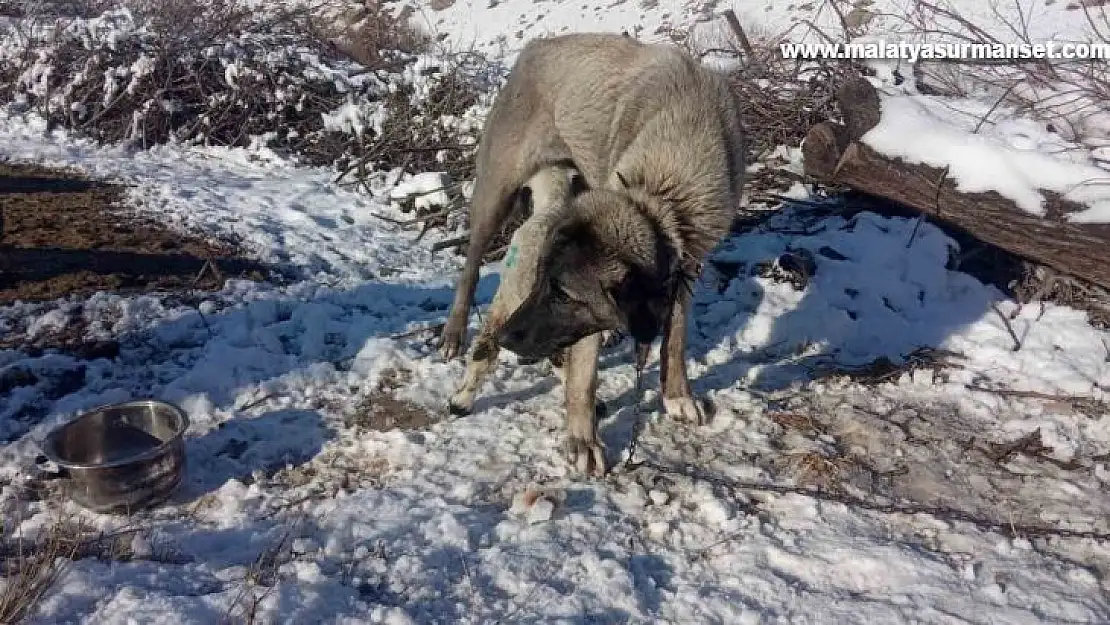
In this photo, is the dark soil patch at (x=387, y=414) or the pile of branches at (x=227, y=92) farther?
the pile of branches at (x=227, y=92)

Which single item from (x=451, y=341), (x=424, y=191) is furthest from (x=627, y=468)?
(x=424, y=191)

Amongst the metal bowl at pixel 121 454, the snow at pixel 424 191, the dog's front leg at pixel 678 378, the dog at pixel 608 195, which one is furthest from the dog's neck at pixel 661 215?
the snow at pixel 424 191

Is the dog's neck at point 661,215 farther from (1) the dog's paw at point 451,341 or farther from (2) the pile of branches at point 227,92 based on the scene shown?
(2) the pile of branches at point 227,92

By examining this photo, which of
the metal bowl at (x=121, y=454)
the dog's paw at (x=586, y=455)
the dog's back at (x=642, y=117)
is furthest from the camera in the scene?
the dog's paw at (x=586, y=455)

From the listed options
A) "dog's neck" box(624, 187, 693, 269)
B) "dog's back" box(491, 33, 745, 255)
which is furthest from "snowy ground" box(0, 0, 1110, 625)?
"dog's back" box(491, 33, 745, 255)

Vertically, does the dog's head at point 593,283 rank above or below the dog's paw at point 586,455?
above

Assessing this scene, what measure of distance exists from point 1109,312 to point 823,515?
2836 mm

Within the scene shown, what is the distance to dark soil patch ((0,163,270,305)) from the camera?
463 cm

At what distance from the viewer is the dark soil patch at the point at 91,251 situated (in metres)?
4.63

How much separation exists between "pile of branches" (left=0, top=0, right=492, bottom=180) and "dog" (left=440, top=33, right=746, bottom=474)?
9.53 ft

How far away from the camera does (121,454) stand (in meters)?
3.34

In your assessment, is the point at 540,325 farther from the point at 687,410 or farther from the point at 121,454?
the point at 121,454

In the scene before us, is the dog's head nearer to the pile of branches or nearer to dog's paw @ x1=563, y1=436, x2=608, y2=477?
dog's paw @ x1=563, y1=436, x2=608, y2=477

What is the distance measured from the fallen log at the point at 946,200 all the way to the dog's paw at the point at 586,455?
10.1 feet
